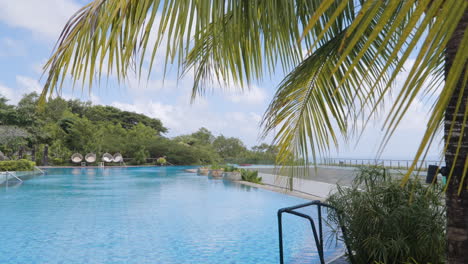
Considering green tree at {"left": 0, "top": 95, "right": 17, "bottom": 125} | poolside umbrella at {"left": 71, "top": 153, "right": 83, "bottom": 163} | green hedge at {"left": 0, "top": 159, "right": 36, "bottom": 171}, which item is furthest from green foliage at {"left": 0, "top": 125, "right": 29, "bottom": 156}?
green hedge at {"left": 0, "top": 159, "right": 36, "bottom": 171}

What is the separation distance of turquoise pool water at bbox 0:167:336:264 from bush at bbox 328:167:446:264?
86cm

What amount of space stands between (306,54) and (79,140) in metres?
26.7

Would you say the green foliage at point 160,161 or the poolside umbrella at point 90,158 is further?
the green foliage at point 160,161

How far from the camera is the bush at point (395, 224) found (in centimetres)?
283

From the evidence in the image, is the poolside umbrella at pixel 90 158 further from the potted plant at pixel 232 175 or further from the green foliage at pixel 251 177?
the green foliage at pixel 251 177

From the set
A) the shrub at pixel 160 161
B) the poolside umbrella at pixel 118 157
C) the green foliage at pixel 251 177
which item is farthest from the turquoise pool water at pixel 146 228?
the shrub at pixel 160 161

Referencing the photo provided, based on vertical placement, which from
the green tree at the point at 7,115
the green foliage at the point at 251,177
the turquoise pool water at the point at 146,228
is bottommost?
the turquoise pool water at the point at 146,228

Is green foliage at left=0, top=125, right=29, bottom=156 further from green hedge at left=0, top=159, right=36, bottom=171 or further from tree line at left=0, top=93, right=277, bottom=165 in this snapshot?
green hedge at left=0, top=159, right=36, bottom=171

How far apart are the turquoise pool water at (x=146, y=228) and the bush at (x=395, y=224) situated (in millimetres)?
857

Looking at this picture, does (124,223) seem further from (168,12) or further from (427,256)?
(168,12)

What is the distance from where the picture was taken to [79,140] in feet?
83.5

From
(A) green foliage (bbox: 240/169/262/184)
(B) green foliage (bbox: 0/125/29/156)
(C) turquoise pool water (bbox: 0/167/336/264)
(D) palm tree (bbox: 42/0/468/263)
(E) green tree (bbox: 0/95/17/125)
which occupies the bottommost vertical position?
(C) turquoise pool water (bbox: 0/167/336/264)

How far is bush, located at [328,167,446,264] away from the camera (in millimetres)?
2834

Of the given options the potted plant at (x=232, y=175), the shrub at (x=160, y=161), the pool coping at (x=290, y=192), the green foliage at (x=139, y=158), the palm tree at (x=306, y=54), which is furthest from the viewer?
the shrub at (x=160, y=161)
